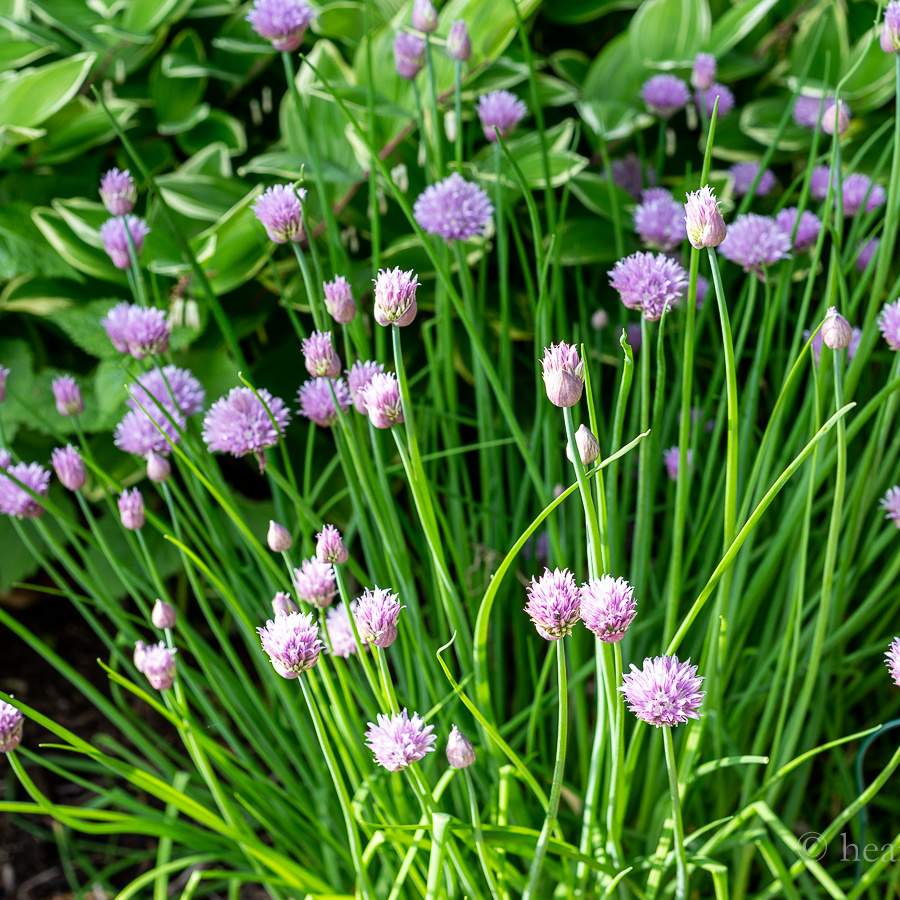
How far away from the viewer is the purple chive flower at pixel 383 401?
49cm

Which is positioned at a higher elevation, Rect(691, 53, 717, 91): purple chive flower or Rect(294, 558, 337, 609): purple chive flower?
Rect(691, 53, 717, 91): purple chive flower

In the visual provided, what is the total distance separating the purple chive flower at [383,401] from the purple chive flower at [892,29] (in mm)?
447

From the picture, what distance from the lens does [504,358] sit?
0.79 meters

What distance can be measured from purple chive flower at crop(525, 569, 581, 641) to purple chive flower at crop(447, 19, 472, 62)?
49 cm

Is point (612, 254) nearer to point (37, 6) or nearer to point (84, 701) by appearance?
point (37, 6)

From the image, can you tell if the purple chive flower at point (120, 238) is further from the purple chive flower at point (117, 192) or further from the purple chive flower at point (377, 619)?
the purple chive flower at point (377, 619)

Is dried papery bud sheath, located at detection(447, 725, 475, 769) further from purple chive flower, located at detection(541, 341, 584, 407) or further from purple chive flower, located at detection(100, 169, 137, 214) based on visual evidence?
purple chive flower, located at detection(100, 169, 137, 214)

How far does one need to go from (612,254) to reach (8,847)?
1.04 meters

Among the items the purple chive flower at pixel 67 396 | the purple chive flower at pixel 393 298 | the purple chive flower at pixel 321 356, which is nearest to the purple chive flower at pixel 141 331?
the purple chive flower at pixel 67 396

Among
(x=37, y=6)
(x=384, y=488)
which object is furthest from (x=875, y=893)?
(x=37, y=6)

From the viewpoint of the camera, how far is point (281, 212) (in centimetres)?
58
